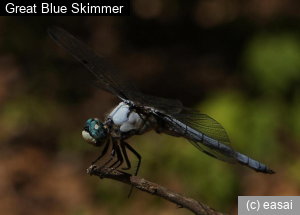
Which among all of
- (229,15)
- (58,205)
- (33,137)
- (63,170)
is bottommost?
(58,205)

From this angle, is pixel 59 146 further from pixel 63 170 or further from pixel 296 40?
pixel 296 40

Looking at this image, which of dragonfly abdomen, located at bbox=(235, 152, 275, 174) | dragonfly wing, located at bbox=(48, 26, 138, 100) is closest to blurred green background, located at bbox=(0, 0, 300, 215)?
dragonfly abdomen, located at bbox=(235, 152, 275, 174)

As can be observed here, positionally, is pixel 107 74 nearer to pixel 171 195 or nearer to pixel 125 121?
pixel 125 121

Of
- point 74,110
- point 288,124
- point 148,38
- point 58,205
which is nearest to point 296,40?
point 288,124

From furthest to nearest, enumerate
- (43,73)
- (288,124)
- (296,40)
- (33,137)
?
(43,73), (33,137), (296,40), (288,124)

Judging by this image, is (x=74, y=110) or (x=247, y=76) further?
(x=74, y=110)

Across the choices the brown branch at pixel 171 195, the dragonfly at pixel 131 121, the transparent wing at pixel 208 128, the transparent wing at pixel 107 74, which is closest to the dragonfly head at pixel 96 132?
the dragonfly at pixel 131 121

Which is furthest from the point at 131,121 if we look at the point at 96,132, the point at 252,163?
the point at 252,163
